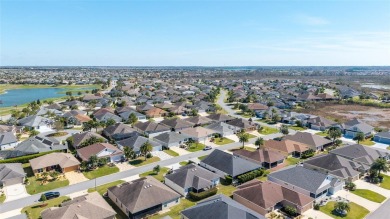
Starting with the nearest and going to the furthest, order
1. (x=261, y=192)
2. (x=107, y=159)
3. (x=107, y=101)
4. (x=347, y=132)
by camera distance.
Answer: (x=261, y=192)
(x=107, y=159)
(x=347, y=132)
(x=107, y=101)

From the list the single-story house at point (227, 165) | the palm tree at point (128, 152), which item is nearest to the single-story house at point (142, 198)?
the single-story house at point (227, 165)

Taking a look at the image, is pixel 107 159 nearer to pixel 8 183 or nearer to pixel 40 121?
pixel 8 183

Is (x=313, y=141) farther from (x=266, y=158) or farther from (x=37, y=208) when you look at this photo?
(x=37, y=208)

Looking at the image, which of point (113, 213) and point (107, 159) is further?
point (107, 159)

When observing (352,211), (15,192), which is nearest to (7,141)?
(15,192)

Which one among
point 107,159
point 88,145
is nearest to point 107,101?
point 88,145

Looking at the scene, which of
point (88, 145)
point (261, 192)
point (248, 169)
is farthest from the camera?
point (88, 145)

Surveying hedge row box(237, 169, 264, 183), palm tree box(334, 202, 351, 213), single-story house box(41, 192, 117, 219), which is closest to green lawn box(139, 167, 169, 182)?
single-story house box(41, 192, 117, 219)

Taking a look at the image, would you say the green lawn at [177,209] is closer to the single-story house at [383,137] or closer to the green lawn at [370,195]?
the green lawn at [370,195]
